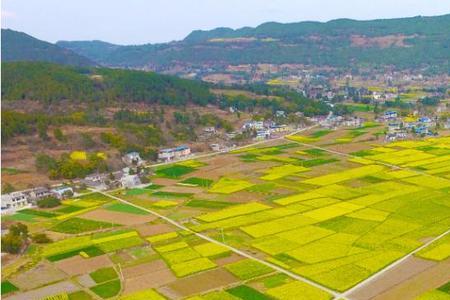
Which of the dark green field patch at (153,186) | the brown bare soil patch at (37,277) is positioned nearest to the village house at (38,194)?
the dark green field patch at (153,186)

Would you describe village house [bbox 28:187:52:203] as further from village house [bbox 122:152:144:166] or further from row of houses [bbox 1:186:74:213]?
village house [bbox 122:152:144:166]

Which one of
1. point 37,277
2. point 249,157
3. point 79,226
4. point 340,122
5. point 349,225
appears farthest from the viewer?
point 340,122

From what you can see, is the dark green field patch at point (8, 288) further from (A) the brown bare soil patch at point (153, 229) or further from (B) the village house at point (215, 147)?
(B) the village house at point (215, 147)

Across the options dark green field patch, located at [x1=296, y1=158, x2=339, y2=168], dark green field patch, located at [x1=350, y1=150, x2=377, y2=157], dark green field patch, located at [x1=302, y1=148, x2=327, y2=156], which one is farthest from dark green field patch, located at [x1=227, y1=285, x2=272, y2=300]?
dark green field patch, located at [x1=302, y1=148, x2=327, y2=156]

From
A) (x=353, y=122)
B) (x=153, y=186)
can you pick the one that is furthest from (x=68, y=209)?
(x=353, y=122)

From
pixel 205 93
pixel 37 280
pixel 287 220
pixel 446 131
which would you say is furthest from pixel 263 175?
pixel 205 93

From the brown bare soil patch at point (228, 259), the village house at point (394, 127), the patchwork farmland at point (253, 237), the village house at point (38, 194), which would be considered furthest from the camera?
the village house at point (394, 127)

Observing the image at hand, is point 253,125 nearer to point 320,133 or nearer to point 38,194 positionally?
point 320,133
